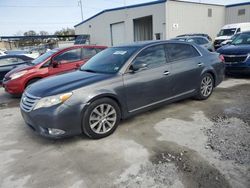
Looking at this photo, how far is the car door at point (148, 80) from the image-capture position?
4316 mm

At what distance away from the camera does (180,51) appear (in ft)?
17.2

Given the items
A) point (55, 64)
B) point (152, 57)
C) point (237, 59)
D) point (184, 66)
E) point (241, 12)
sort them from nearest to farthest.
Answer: point (152, 57) < point (184, 66) < point (55, 64) < point (237, 59) < point (241, 12)

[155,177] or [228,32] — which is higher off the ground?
[228,32]

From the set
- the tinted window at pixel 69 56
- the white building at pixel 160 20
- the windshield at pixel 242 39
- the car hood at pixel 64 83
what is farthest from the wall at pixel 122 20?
the car hood at pixel 64 83

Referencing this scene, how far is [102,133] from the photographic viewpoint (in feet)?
13.3

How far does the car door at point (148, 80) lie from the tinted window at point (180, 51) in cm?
20

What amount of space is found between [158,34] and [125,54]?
20539mm

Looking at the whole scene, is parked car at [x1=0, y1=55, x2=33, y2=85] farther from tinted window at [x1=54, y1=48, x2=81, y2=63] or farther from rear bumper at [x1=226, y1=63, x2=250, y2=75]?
rear bumper at [x1=226, y1=63, x2=250, y2=75]

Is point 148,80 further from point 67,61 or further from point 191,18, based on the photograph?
point 191,18

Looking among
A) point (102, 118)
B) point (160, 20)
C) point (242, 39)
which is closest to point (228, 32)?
point (160, 20)

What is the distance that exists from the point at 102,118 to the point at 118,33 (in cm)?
2678

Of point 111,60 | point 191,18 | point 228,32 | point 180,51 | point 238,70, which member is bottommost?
point 238,70

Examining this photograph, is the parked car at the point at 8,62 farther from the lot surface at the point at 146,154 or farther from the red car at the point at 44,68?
the lot surface at the point at 146,154

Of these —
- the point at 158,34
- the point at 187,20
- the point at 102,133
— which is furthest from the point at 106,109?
the point at 187,20
